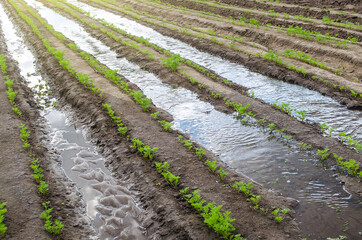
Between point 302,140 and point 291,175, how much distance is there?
1409mm

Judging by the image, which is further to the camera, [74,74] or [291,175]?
[74,74]

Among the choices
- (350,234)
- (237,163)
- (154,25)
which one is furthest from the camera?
(154,25)

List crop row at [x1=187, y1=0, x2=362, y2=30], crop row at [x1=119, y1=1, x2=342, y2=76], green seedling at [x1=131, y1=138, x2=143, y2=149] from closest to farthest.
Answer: green seedling at [x1=131, y1=138, x2=143, y2=149]
crop row at [x1=119, y1=1, x2=342, y2=76]
crop row at [x1=187, y1=0, x2=362, y2=30]

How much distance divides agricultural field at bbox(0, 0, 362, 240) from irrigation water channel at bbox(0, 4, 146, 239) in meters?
0.03

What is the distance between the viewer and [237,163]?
23.7ft

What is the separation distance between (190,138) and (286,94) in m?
4.12

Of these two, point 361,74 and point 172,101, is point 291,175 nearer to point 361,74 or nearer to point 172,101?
point 172,101

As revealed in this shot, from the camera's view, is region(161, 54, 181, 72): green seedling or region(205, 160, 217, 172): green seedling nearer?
region(205, 160, 217, 172): green seedling

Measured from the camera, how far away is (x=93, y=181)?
698cm

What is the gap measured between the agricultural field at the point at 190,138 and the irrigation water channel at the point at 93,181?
0.11ft

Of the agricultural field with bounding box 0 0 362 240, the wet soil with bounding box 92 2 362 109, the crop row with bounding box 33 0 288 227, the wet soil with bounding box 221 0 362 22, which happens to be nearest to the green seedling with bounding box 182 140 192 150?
the crop row with bounding box 33 0 288 227

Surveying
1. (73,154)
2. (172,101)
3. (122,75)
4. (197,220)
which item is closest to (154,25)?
(122,75)

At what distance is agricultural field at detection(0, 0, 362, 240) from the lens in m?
5.56

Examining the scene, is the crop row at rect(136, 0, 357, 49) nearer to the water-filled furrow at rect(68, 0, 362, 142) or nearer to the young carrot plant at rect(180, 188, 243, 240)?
the water-filled furrow at rect(68, 0, 362, 142)
